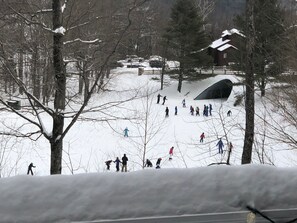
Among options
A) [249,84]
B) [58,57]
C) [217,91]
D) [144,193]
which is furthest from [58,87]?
[217,91]

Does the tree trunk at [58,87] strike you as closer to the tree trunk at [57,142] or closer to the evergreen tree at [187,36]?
the tree trunk at [57,142]

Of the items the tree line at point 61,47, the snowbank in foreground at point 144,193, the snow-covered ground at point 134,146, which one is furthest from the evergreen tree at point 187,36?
the snowbank in foreground at point 144,193

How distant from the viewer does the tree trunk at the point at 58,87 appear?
6977mm

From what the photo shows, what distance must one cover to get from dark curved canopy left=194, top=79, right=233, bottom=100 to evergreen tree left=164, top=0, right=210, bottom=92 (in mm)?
2927

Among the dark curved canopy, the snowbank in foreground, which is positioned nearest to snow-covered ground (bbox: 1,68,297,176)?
the dark curved canopy

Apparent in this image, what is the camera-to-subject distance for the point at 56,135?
7156mm

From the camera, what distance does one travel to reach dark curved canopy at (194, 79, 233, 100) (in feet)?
137

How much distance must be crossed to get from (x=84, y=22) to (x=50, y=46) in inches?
40.4

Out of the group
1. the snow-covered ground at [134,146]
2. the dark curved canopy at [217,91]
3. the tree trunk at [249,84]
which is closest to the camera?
the tree trunk at [249,84]

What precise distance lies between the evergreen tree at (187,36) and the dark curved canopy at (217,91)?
2927mm

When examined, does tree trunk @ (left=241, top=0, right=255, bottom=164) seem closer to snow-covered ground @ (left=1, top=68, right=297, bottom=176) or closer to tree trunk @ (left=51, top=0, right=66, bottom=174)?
tree trunk @ (left=51, top=0, right=66, bottom=174)

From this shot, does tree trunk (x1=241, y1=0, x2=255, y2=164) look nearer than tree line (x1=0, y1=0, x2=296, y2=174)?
No

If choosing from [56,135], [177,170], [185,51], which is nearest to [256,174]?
[177,170]

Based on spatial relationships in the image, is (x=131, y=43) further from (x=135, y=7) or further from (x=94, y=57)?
(x=135, y=7)
